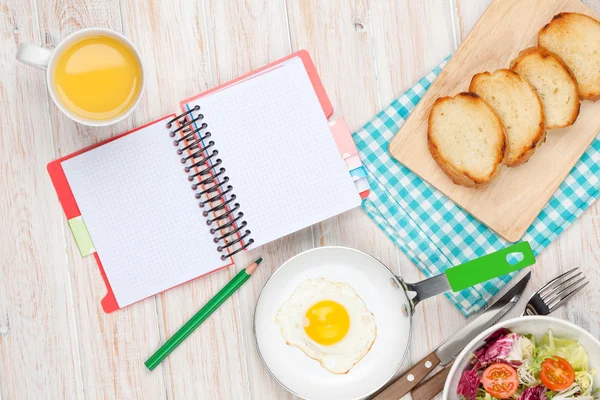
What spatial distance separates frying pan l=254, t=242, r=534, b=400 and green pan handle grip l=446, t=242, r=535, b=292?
125 millimetres

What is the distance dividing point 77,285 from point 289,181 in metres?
0.46

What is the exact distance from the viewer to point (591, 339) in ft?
3.48

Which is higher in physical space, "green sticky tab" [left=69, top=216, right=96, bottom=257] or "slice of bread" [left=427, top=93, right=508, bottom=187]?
"slice of bread" [left=427, top=93, right=508, bottom=187]

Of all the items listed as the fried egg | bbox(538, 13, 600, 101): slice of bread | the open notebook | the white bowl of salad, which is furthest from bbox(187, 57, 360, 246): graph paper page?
bbox(538, 13, 600, 101): slice of bread

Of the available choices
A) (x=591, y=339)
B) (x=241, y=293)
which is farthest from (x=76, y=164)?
(x=591, y=339)

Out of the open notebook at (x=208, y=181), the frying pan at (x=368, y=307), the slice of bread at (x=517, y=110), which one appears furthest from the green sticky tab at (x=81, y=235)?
the slice of bread at (x=517, y=110)

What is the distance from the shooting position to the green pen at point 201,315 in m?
1.21

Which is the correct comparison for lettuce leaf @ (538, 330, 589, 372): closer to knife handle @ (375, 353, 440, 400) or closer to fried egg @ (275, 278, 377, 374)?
knife handle @ (375, 353, 440, 400)

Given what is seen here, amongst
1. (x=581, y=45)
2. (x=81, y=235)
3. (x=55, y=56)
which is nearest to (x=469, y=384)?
(x=581, y=45)

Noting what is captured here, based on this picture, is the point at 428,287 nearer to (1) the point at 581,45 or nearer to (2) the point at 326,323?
(2) the point at 326,323

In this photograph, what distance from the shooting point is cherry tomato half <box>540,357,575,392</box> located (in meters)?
1.07

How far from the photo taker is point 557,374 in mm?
1070

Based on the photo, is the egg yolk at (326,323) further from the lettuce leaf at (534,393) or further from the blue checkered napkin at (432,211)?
the lettuce leaf at (534,393)

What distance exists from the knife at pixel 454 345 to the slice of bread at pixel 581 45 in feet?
1.19
